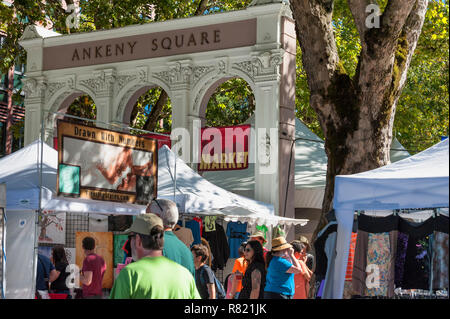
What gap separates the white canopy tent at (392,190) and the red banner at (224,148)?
33.0 ft

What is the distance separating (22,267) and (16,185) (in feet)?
4.30

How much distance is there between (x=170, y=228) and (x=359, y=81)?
7108 mm

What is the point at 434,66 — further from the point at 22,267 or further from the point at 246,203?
the point at 22,267

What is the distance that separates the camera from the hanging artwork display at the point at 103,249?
33.4 ft

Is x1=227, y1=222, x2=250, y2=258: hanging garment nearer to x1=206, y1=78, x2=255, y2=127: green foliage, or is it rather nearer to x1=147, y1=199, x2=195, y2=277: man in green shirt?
x1=147, y1=199, x2=195, y2=277: man in green shirt

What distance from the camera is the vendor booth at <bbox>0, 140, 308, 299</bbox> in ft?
31.3

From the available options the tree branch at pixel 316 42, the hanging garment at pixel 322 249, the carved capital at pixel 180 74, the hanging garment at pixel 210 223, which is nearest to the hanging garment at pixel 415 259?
the hanging garment at pixel 322 249

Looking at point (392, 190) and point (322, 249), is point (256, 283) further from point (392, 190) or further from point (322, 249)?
point (392, 190)

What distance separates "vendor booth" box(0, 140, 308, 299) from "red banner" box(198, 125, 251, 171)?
3.18m

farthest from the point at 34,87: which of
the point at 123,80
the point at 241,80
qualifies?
the point at 241,80

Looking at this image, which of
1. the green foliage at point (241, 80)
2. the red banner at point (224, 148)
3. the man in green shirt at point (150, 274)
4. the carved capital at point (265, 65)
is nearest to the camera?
the man in green shirt at point (150, 274)

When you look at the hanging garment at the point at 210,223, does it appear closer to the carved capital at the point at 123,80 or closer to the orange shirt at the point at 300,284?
the orange shirt at the point at 300,284
